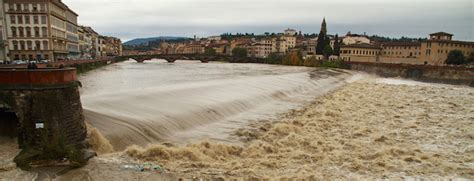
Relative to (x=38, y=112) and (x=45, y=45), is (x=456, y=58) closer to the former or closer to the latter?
(x=45, y=45)

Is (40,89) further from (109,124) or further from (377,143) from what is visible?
(377,143)

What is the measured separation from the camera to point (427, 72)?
66.9 metres

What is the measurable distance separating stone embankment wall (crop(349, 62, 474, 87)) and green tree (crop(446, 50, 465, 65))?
76.4 feet

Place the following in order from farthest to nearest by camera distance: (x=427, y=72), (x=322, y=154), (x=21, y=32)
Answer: (x=427, y=72), (x=21, y=32), (x=322, y=154)

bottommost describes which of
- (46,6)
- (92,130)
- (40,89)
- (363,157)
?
(363,157)

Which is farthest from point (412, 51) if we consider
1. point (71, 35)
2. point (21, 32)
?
point (21, 32)

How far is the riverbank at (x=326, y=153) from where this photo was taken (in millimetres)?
11023

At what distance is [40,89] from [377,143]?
13.3 metres

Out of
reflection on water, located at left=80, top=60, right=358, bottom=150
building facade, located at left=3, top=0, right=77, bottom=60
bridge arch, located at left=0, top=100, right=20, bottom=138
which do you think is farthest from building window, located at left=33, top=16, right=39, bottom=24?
bridge arch, located at left=0, top=100, right=20, bottom=138

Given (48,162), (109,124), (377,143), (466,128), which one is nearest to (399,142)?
(377,143)

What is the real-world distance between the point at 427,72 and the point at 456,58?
2629 centimetres

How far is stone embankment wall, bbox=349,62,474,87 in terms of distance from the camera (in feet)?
194

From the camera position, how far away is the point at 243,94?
2812 cm

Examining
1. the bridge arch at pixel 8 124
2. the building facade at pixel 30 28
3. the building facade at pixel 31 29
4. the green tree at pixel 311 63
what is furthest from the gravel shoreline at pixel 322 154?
the green tree at pixel 311 63
